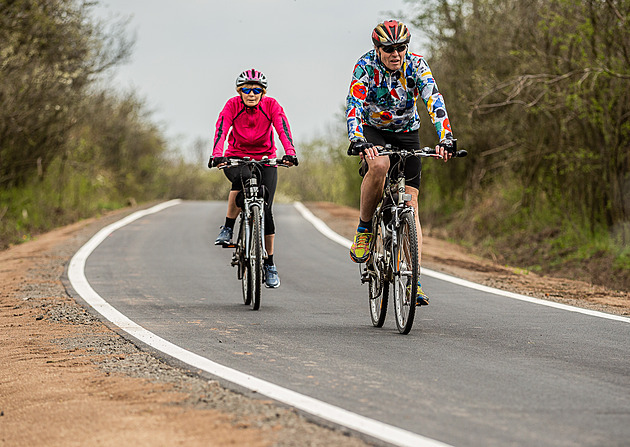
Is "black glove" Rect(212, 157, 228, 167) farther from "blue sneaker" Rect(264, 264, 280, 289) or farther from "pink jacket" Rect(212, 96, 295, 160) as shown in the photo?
"blue sneaker" Rect(264, 264, 280, 289)

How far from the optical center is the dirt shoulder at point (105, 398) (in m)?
3.84

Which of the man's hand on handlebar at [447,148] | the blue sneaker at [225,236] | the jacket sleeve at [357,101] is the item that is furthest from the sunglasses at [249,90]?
the man's hand on handlebar at [447,148]

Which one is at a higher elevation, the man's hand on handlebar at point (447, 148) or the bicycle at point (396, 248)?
the man's hand on handlebar at point (447, 148)

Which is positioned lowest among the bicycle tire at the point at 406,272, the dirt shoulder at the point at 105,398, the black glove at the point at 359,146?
the dirt shoulder at the point at 105,398

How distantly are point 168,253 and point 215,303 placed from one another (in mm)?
4998

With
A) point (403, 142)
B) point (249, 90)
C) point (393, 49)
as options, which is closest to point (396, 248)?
point (403, 142)

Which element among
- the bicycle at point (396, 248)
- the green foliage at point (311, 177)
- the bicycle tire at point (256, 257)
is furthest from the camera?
the green foliage at point (311, 177)

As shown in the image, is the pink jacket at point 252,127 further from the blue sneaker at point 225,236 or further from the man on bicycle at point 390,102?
the man on bicycle at point 390,102

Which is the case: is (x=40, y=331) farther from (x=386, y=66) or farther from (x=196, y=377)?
(x=386, y=66)

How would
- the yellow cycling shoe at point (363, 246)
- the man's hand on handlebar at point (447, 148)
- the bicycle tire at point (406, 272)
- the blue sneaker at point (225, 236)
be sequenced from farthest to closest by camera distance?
the blue sneaker at point (225, 236) < the yellow cycling shoe at point (363, 246) < the man's hand on handlebar at point (447, 148) < the bicycle tire at point (406, 272)

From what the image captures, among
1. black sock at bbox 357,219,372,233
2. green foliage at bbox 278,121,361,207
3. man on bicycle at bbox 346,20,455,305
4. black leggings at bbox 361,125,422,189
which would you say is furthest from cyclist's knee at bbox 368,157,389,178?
green foliage at bbox 278,121,361,207

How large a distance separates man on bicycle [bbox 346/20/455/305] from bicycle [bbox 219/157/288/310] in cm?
151

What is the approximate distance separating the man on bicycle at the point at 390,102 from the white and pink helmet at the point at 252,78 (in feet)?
5.96

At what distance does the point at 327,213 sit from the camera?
864 inches
